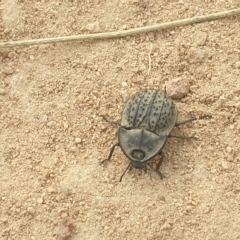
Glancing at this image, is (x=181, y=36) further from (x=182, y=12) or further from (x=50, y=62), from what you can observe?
(x=50, y=62)

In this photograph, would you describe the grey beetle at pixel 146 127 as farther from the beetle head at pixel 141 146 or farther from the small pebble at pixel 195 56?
the small pebble at pixel 195 56

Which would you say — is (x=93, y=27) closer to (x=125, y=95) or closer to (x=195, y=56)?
(x=125, y=95)

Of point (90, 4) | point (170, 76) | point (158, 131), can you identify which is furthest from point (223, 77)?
point (90, 4)

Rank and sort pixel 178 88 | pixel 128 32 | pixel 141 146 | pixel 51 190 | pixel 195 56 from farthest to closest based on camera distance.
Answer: pixel 128 32 < pixel 195 56 < pixel 178 88 < pixel 51 190 < pixel 141 146

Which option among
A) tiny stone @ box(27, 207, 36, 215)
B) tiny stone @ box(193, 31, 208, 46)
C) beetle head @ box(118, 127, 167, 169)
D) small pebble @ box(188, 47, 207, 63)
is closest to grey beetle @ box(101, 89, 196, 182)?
beetle head @ box(118, 127, 167, 169)

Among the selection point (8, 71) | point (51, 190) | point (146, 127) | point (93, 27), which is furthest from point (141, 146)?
point (8, 71)

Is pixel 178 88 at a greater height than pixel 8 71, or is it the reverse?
pixel 8 71

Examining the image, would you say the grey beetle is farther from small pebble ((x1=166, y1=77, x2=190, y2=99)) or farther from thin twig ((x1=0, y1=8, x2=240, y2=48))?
thin twig ((x1=0, y1=8, x2=240, y2=48))
